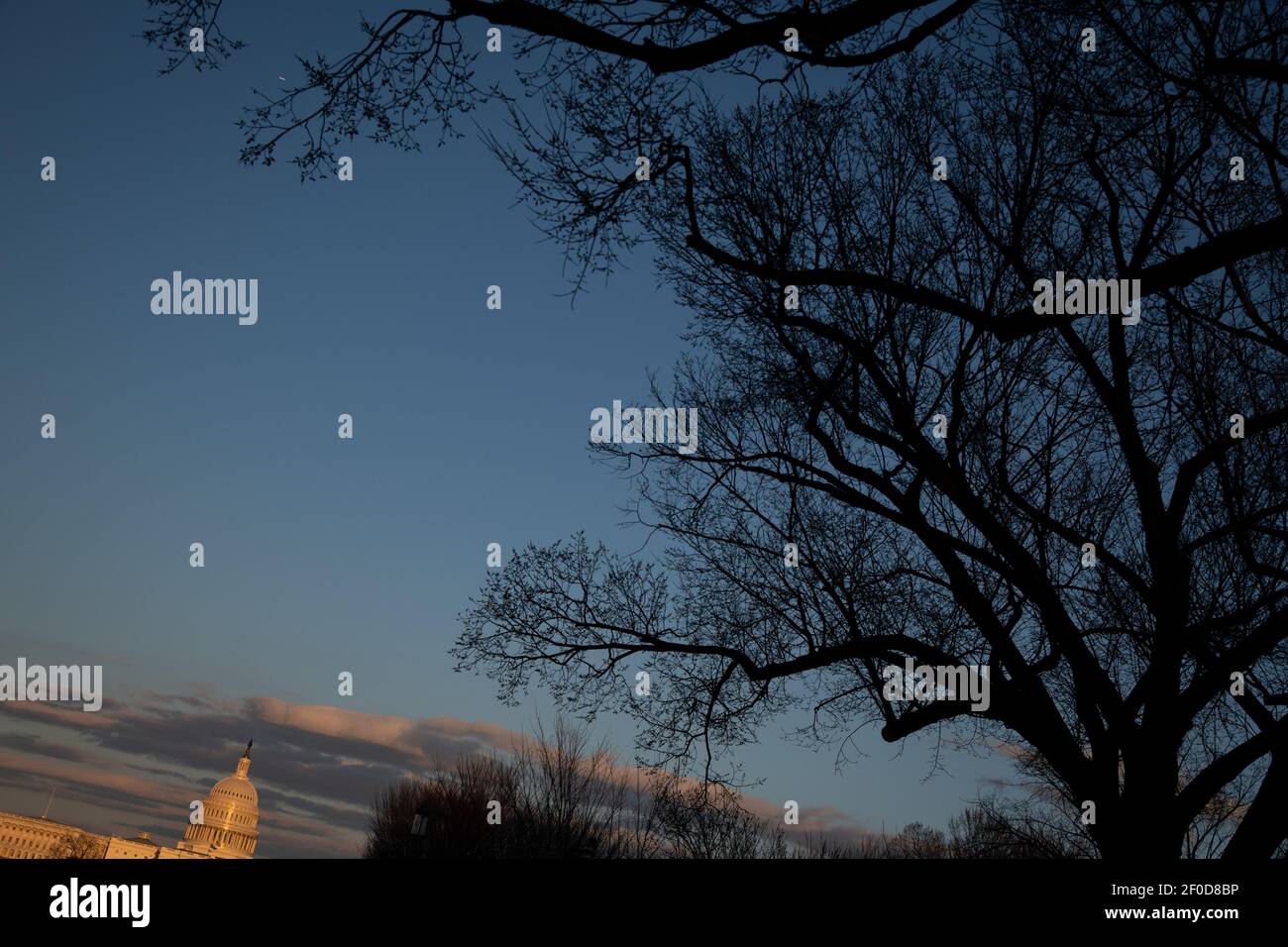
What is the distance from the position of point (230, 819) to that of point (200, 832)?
616 cm

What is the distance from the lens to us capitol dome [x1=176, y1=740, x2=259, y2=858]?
4988 inches

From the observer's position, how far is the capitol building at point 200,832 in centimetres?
12619

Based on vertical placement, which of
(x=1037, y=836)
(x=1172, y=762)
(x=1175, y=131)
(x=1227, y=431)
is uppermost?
(x=1175, y=131)

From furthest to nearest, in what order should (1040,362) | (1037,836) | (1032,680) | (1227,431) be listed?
1. (1037,836)
2. (1040,362)
3. (1032,680)
4. (1227,431)

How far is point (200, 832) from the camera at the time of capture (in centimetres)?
12738

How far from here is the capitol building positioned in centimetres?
12619

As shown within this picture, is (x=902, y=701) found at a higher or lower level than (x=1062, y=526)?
lower

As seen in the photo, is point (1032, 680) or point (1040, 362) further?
point (1040, 362)

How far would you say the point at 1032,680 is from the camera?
1091 cm

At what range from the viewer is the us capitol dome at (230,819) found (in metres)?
127
